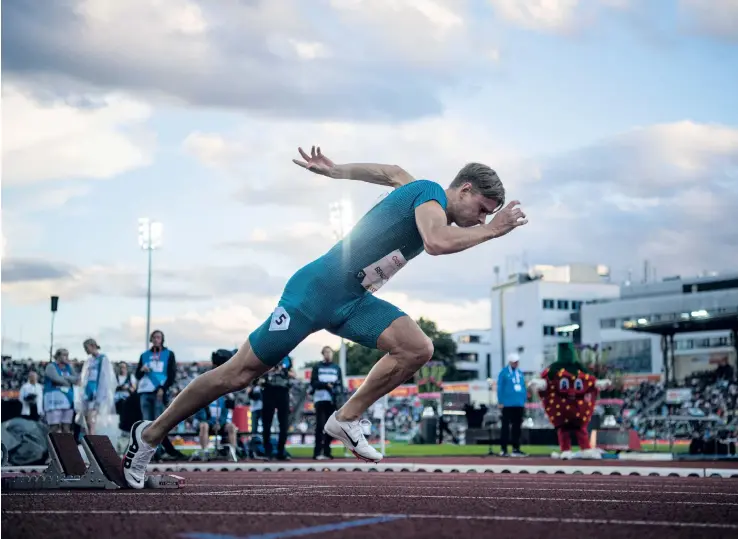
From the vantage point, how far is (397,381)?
607 centimetres

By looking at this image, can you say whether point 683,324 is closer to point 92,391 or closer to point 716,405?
point 716,405

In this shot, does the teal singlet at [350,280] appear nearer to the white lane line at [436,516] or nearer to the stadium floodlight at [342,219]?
the white lane line at [436,516]

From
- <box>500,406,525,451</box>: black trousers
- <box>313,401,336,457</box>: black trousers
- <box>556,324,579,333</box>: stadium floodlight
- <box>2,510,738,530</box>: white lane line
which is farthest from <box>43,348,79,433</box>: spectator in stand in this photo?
<box>556,324,579,333</box>: stadium floodlight

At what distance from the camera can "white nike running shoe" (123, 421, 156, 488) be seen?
20.8ft

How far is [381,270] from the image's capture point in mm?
5676

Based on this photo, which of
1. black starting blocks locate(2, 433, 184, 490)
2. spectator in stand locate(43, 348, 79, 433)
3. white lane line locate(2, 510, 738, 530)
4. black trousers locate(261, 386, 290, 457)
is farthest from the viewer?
spectator in stand locate(43, 348, 79, 433)

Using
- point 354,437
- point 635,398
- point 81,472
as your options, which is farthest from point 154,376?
point 635,398

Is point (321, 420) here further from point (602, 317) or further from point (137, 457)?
point (602, 317)

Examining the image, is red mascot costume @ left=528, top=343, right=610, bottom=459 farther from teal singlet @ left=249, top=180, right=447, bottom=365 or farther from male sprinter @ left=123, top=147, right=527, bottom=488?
teal singlet @ left=249, top=180, right=447, bottom=365

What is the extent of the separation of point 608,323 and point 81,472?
274 ft

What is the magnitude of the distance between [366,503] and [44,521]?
1654 mm

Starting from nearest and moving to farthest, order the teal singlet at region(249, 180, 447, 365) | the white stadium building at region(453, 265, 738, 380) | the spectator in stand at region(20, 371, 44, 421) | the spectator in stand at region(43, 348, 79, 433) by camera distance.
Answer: the teal singlet at region(249, 180, 447, 365) < the spectator in stand at region(43, 348, 79, 433) < the spectator in stand at region(20, 371, 44, 421) < the white stadium building at region(453, 265, 738, 380)

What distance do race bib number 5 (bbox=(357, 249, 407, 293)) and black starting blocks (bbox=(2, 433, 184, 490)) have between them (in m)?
2.27

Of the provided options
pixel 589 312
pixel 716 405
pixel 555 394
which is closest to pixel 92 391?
pixel 555 394
